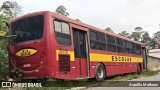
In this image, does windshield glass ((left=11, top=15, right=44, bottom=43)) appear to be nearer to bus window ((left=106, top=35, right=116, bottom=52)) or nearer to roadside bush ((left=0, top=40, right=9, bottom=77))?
roadside bush ((left=0, top=40, right=9, bottom=77))

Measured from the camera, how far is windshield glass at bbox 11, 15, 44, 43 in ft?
36.8

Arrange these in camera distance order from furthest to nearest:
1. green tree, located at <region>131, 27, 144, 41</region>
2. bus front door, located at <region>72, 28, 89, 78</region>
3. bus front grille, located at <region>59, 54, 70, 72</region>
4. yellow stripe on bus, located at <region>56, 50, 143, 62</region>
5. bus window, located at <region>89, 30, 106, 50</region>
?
green tree, located at <region>131, 27, 144, 41</region> → bus window, located at <region>89, 30, 106, 50</region> → bus front door, located at <region>72, 28, 89, 78</region> → yellow stripe on bus, located at <region>56, 50, 143, 62</region> → bus front grille, located at <region>59, 54, 70, 72</region>

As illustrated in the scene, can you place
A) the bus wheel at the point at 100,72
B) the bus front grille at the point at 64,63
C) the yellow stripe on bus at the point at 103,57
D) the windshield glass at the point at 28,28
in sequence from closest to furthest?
the windshield glass at the point at 28,28, the bus front grille at the point at 64,63, the yellow stripe on bus at the point at 103,57, the bus wheel at the point at 100,72

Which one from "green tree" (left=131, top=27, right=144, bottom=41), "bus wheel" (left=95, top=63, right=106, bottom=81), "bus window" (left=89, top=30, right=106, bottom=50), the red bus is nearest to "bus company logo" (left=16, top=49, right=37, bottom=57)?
the red bus

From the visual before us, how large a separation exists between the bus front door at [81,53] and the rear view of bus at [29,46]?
2.04 m

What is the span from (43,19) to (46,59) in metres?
1.56

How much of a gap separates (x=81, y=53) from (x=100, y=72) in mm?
2516

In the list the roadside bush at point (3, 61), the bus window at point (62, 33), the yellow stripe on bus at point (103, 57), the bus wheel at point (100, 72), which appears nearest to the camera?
the bus window at point (62, 33)

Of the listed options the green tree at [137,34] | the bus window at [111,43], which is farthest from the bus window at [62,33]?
the green tree at [137,34]

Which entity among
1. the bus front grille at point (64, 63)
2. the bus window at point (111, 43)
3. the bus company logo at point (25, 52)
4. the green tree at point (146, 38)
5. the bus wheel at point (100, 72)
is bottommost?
the bus wheel at point (100, 72)

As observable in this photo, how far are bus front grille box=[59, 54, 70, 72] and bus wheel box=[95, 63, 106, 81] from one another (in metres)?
3.15

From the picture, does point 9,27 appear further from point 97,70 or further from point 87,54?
point 97,70

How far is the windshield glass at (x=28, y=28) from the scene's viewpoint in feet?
36.8

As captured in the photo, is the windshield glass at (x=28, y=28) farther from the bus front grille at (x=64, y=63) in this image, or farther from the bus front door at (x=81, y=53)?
the bus front door at (x=81, y=53)
